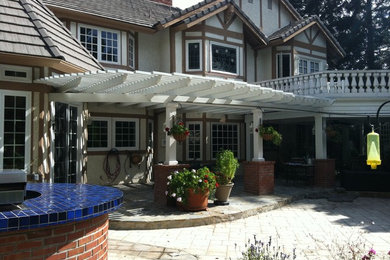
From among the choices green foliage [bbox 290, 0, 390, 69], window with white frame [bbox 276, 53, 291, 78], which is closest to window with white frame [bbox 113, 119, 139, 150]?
window with white frame [bbox 276, 53, 291, 78]

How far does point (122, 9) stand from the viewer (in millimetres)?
13984

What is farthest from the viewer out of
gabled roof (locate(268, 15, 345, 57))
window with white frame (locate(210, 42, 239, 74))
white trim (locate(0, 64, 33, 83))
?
gabled roof (locate(268, 15, 345, 57))

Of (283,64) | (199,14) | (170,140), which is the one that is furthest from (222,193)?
(283,64)

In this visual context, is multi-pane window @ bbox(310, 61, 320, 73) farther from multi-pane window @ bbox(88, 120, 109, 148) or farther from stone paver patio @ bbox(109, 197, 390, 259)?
multi-pane window @ bbox(88, 120, 109, 148)

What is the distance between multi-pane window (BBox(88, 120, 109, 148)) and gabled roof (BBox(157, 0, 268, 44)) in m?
4.52

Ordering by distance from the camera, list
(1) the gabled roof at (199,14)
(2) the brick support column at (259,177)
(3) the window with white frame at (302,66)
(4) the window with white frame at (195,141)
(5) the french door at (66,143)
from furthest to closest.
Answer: (3) the window with white frame at (302,66) < (4) the window with white frame at (195,141) < (1) the gabled roof at (199,14) < (2) the brick support column at (259,177) < (5) the french door at (66,143)

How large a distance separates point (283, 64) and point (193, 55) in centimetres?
499

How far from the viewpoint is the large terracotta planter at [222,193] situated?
28.8 ft

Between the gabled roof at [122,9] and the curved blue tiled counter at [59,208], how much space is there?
973cm

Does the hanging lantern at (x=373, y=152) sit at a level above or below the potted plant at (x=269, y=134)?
below

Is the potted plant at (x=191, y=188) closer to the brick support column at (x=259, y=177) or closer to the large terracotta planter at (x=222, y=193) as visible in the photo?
the large terracotta planter at (x=222, y=193)

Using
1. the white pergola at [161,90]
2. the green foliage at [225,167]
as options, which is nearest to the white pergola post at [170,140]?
the white pergola at [161,90]

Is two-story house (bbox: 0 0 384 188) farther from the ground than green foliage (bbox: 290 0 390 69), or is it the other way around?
green foliage (bbox: 290 0 390 69)

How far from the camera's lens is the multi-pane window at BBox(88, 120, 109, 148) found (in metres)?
12.1
